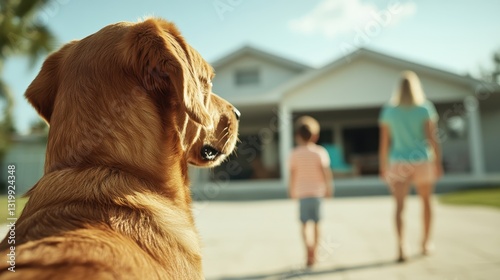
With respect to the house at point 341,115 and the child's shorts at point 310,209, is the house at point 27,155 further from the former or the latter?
the child's shorts at point 310,209

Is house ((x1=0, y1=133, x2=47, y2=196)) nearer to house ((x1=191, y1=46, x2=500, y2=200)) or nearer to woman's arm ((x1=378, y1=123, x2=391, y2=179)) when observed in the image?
house ((x1=191, y1=46, x2=500, y2=200))

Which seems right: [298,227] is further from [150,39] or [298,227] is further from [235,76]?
[235,76]

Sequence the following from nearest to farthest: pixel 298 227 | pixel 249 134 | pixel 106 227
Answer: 1. pixel 106 227
2. pixel 298 227
3. pixel 249 134

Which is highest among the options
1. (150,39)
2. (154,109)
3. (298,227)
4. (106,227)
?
(150,39)

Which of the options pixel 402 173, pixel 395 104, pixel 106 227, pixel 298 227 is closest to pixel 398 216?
pixel 402 173

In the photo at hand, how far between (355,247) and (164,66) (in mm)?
4802

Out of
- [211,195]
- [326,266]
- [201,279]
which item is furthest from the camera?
[211,195]

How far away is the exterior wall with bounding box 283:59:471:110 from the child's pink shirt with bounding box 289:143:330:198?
13219mm

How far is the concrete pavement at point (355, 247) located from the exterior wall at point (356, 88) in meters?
9.37

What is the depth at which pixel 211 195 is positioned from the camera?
56.4 ft

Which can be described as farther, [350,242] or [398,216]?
[350,242]

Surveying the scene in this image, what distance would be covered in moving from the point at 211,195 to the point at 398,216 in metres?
13.0

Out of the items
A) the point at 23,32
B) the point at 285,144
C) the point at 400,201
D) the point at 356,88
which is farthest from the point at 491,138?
the point at 23,32

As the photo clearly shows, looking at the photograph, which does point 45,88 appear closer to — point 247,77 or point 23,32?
point 23,32
